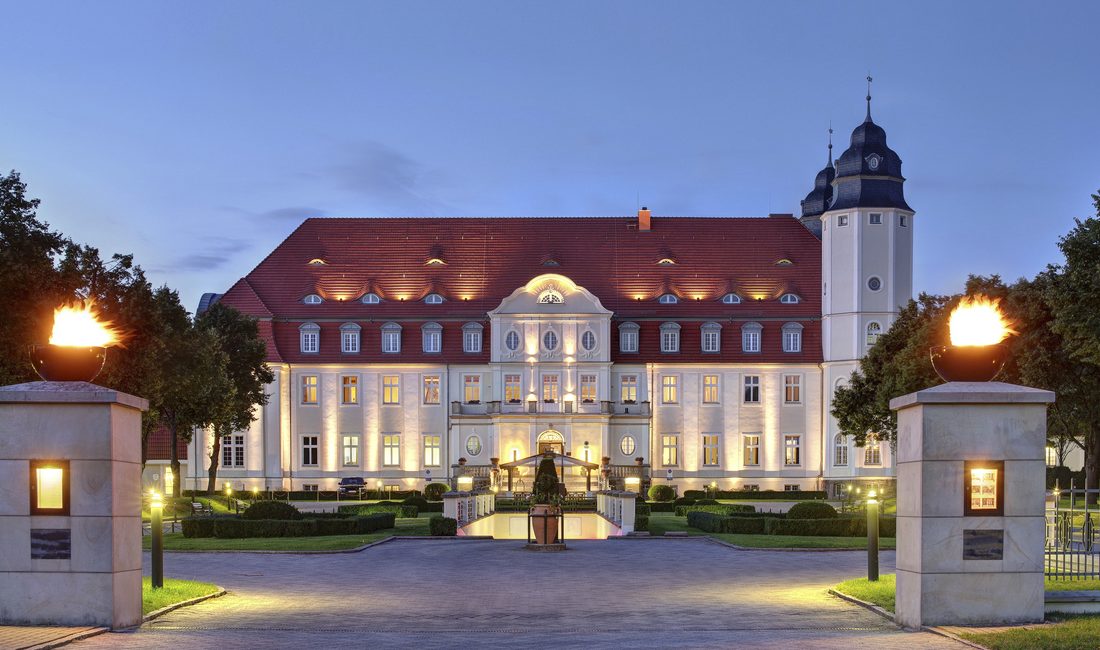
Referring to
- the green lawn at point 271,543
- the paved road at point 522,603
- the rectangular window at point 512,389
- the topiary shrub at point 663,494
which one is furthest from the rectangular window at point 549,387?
the paved road at point 522,603

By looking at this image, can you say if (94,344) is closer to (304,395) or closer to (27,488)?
(27,488)

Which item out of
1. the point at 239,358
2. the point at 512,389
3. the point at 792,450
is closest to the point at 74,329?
the point at 239,358

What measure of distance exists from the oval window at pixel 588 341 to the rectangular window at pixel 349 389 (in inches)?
521

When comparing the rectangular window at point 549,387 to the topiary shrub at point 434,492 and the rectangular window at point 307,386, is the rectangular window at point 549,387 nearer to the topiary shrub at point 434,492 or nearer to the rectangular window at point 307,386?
the topiary shrub at point 434,492

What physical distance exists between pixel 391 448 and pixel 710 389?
61.0ft

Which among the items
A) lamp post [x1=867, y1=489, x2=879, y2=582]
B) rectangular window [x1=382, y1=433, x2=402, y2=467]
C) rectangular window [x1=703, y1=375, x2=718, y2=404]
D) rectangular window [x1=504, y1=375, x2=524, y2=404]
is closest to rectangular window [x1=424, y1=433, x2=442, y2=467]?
rectangular window [x1=382, y1=433, x2=402, y2=467]

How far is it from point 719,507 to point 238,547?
25.4 m

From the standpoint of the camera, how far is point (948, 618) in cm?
1794

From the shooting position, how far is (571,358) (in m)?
75.9

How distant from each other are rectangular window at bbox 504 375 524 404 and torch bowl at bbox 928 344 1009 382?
2294 inches

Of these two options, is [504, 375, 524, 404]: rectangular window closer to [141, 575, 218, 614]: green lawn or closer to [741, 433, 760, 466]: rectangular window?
[741, 433, 760, 466]: rectangular window

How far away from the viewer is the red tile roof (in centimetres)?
7731

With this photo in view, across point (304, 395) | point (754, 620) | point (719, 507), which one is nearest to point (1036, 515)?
point (754, 620)

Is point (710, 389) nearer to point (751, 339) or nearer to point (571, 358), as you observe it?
point (751, 339)
